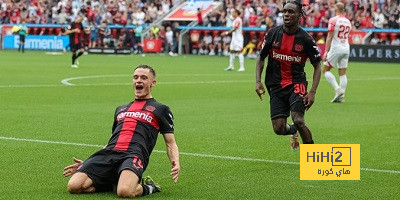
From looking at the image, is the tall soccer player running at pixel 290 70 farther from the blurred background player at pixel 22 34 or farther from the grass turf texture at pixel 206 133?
the blurred background player at pixel 22 34

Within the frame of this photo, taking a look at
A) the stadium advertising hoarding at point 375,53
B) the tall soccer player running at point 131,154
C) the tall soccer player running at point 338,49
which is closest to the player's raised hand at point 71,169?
the tall soccer player running at point 131,154

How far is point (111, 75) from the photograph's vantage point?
3139 cm

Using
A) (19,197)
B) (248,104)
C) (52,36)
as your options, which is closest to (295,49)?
(19,197)

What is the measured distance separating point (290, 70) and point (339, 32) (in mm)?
10276

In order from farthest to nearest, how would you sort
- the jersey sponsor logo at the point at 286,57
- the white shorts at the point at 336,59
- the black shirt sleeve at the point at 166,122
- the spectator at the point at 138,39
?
1. the spectator at the point at 138,39
2. the white shorts at the point at 336,59
3. the jersey sponsor logo at the point at 286,57
4. the black shirt sleeve at the point at 166,122

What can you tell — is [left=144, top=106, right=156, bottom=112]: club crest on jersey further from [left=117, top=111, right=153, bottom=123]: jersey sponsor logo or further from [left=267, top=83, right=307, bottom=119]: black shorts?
[left=267, top=83, right=307, bottom=119]: black shorts

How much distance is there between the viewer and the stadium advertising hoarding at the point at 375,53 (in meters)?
45.9

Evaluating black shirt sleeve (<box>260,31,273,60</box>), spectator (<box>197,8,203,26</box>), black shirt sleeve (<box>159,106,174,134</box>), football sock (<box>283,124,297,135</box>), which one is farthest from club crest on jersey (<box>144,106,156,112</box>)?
spectator (<box>197,8,203,26</box>)

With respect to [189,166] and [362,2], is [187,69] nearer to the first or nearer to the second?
[362,2]

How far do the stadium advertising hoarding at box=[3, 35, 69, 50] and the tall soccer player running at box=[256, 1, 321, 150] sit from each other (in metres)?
47.4

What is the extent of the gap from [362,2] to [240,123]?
34771mm

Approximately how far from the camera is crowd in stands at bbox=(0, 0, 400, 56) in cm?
4950

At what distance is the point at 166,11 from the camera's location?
5931 centimetres

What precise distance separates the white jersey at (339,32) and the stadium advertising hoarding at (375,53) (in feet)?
79.4
